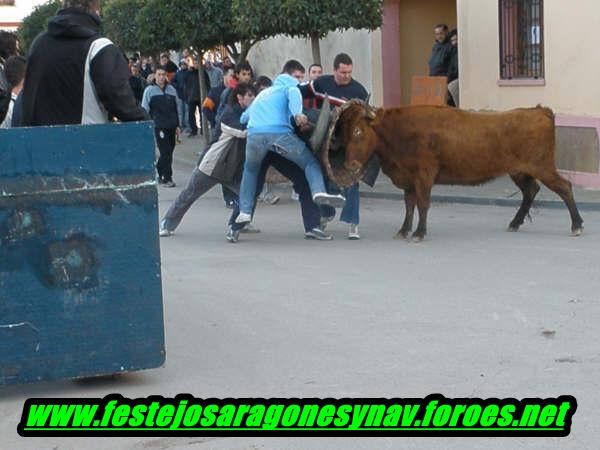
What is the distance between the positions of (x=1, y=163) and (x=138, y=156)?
71 centimetres

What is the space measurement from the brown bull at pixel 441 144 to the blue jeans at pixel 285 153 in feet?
0.56

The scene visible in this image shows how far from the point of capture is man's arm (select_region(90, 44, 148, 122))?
24.0 feet

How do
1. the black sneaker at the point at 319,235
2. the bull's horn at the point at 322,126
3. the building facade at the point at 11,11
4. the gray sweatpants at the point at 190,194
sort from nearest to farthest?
1. the bull's horn at the point at 322,126
2. the black sneaker at the point at 319,235
3. the gray sweatpants at the point at 190,194
4. the building facade at the point at 11,11

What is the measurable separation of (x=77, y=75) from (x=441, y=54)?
43.0 feet

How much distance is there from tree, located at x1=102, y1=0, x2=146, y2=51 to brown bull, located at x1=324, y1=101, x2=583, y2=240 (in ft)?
65.0

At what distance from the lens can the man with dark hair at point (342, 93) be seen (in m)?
12.8

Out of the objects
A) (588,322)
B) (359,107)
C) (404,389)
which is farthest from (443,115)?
(404,389)

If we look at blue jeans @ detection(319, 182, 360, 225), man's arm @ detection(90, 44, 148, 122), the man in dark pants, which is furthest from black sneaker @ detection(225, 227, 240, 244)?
the man in dark pants

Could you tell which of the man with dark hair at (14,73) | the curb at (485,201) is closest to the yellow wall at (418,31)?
the curb at (485,201)

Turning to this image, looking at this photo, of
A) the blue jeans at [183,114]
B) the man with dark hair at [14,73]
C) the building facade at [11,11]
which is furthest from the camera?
the building facade at [11,11]

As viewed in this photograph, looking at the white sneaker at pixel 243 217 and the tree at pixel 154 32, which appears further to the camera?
the tree at pixel 154 32

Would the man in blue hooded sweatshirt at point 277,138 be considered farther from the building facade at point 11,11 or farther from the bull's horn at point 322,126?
the building facade at point 11,11

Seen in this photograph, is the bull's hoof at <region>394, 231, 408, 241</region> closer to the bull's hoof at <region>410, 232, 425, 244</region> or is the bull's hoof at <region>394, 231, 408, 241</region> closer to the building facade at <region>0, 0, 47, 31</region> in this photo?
the bull's hoof at <region>410, 232, 425, 244</region>

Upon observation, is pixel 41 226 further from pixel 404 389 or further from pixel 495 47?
pixel 495 47
